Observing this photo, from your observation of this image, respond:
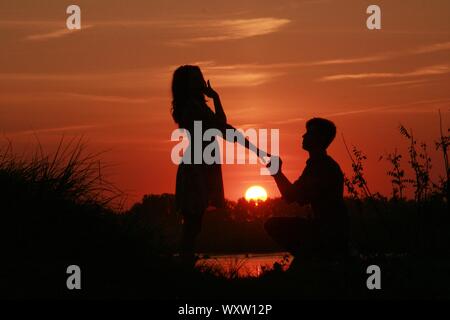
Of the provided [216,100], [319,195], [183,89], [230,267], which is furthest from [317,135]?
[230,267]

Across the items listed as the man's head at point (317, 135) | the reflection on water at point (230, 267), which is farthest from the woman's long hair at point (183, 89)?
the reflection on water at point (230, 267)

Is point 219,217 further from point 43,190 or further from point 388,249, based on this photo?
point 43,190

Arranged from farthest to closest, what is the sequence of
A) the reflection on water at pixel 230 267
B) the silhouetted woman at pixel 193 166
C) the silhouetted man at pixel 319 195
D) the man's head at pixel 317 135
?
1. the reflection on water at pixel 230 267
2. the silhouetted woman at pixel 193 166
3. the man's head at pixel 317 135
4. the silhouetted man at pixel 319 195

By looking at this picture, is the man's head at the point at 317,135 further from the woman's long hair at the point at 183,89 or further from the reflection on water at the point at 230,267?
the reflection on water at the point at 230,267

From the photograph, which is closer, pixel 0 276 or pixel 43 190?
pixel 0 276

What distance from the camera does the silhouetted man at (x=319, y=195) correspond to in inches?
367

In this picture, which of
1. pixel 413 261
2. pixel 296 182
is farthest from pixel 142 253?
pixel 413 261

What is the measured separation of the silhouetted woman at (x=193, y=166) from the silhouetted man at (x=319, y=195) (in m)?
0.92

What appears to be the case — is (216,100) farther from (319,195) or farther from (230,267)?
(230,267)
